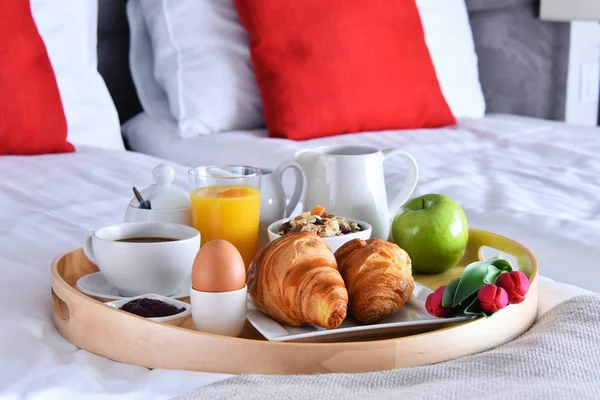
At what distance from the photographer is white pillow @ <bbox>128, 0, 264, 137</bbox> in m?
1.99

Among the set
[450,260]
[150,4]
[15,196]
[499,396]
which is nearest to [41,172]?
[15,196]

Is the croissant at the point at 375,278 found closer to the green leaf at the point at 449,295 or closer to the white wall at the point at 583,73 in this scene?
the green leaf at the point at 449,295

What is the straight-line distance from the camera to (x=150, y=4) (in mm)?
2049

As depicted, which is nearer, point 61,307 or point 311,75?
point 61,307

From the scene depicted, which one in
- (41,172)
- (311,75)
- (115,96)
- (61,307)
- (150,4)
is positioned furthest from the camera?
(115,96)

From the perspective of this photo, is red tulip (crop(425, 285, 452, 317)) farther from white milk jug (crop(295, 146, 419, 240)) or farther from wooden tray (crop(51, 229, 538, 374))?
white milk jug (crop(295, 146, 419, 240))

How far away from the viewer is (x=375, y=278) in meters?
0.80

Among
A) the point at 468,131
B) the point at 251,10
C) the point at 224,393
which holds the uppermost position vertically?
the point at 251,10

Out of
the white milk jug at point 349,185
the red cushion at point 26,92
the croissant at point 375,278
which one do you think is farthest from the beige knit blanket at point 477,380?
the red cushion at point 26,92

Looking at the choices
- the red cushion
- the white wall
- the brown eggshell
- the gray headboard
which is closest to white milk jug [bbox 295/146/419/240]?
the brown eggshell

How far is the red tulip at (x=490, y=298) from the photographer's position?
76 cm

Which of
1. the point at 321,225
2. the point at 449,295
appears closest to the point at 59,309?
the point at 321,225

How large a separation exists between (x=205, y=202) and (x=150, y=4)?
1252 mm

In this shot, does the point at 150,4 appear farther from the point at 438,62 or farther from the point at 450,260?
the point at 450,260
